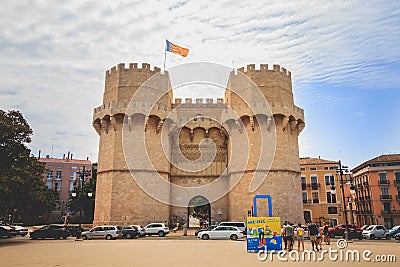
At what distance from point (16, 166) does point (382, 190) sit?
40024 mm

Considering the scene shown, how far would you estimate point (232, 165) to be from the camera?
90.1 ft

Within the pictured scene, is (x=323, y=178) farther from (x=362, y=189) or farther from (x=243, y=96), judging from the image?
(x=243, y=96)

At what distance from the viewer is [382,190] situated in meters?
39.4

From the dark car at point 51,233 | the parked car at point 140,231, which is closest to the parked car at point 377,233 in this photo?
the parked car at point 140,231

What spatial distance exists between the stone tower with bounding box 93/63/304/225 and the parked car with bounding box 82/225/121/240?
284 centimetres

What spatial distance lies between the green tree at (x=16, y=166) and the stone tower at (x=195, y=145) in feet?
19.5

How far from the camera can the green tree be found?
19156 mm

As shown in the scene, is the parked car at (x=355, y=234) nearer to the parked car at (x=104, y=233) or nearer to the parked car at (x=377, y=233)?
the parked car at (x=377, y=233)

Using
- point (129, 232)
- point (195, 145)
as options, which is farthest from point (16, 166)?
point (195, 145)

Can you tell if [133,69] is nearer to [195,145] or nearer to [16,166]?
[195,145]

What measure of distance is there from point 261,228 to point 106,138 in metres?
17.9

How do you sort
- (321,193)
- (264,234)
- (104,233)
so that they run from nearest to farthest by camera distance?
(264,234), (104,233), (321,193)

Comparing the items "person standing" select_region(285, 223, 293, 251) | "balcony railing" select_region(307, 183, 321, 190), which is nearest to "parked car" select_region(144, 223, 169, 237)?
"person standing" select_region(285, 223, 293, 251)

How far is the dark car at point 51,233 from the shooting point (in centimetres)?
2183
